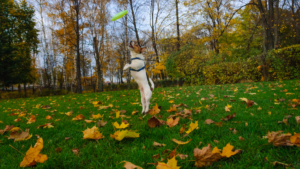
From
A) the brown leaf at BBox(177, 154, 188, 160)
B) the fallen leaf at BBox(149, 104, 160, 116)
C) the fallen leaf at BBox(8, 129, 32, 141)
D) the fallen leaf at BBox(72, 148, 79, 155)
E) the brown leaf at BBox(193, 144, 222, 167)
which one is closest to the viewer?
the brown leaf at BBox(193, 144, 222, 167)

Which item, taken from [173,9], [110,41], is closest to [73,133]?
[173,9]

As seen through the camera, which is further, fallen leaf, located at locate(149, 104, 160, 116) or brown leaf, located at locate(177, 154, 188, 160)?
fallen leaf, located at locate(149, 104, 160, 116)

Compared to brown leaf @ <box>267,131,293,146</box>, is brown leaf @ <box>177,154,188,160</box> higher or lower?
lower

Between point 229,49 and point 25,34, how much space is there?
2510 cm

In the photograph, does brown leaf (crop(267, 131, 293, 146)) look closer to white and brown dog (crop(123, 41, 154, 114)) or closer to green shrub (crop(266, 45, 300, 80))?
white and brown dog (crop(123, 41, 154, 114))

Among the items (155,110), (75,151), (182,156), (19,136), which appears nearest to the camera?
(182,156)

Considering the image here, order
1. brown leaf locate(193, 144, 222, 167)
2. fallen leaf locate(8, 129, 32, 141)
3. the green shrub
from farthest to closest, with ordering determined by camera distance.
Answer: the green shrub → fallen leaf locate(8, 129, 32, 141) → brown leaf locate(193, 144, 222, 167)

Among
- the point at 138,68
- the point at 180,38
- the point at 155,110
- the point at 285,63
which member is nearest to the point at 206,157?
the point at 155,110

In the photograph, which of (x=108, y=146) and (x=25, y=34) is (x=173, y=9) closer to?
(x=25, y=34)

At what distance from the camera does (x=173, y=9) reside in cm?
1789

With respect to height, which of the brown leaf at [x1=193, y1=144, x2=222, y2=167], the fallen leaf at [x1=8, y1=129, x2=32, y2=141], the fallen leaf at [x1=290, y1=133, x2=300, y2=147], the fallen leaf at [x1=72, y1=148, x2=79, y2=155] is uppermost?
the fallen leaf at [x1=290, y1=133, x2=300, y2=147]

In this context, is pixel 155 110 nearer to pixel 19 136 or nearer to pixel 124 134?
pixel 124 134

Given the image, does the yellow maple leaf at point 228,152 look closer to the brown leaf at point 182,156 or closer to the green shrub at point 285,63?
the brown leaf at point 182,156

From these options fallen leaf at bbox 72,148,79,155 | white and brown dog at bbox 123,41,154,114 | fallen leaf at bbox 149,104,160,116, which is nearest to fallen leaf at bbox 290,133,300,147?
fallen leaf at bbox 72,148,79,155
